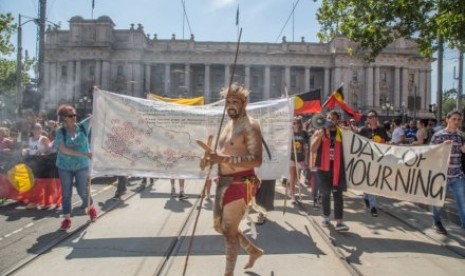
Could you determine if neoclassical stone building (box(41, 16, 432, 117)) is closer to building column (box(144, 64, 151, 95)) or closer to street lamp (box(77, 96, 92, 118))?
building column (box(144, 64, 151, 95))

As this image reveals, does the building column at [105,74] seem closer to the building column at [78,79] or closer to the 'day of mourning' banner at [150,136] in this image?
the building column at [78,79]

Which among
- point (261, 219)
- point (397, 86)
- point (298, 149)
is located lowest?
point (261, 219)

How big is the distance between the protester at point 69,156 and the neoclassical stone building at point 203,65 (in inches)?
2834

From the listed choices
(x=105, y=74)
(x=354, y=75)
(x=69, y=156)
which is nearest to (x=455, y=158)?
(x=69, y=156)

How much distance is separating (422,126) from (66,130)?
8.61m

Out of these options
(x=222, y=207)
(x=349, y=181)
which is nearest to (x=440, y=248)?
(x=349, y=181)

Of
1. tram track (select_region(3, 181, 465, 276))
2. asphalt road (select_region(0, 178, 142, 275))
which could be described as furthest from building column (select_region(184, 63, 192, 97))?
tram track (select_region(3, 181, 465, 276))

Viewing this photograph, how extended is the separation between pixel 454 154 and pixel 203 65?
77.6 meters

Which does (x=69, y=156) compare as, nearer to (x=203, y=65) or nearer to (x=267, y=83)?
(x=267, y=83)

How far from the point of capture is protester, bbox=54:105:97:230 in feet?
24.2

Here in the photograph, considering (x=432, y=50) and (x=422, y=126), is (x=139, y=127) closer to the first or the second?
(x=422, y=126)

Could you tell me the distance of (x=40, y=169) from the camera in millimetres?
9875

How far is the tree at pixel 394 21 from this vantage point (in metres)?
13.6

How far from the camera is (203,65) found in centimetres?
8312
